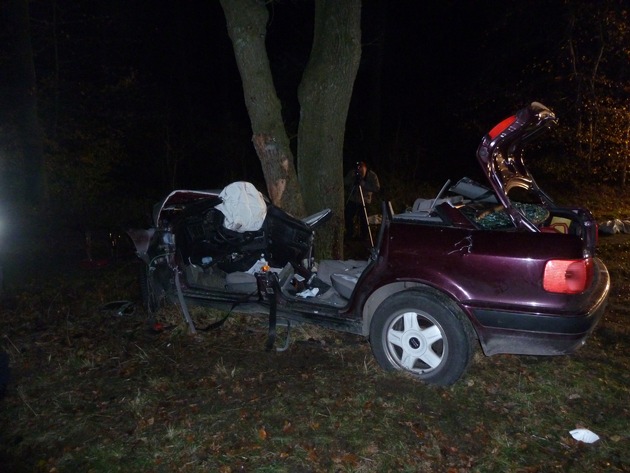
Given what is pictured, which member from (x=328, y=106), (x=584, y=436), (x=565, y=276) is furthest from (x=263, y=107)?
(x=584, y=436)

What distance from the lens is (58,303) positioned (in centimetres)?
677

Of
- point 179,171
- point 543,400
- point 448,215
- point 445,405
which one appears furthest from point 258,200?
point 179,171

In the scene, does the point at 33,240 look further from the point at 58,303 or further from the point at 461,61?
the point at 461,61

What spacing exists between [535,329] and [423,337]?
80 centimetres

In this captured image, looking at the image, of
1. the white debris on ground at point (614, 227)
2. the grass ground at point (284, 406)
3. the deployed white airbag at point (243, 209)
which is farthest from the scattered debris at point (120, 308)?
the white debris on ground at point (614, 227)

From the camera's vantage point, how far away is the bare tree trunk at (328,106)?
6.71 metres

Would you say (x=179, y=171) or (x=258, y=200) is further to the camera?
(x=179, y=171)

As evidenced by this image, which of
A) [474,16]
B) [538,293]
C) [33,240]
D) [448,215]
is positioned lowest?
[33,240]

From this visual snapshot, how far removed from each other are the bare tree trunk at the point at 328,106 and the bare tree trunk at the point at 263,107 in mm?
267

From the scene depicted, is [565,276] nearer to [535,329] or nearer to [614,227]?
[535,329]

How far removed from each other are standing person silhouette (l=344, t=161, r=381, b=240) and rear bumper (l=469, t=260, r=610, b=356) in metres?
5.53

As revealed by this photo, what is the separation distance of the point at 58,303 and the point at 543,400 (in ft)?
17.0

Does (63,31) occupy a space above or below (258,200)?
above

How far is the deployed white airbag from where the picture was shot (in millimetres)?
5301
